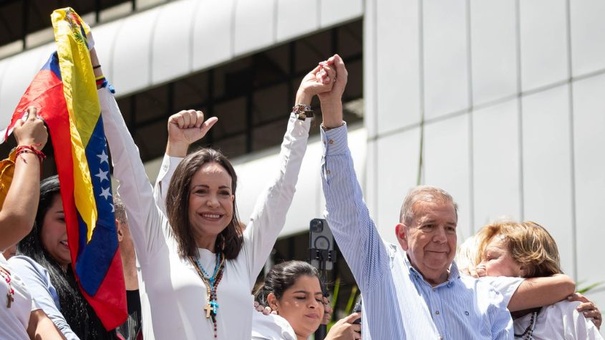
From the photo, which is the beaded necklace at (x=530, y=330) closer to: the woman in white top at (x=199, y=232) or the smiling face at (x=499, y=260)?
the smiling face at (x=499, y=260)

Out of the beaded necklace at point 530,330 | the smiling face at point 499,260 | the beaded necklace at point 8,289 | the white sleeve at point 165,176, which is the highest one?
the white sleeve at point 165,176

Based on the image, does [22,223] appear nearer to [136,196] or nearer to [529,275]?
[136,196]

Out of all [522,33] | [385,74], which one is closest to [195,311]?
[522,33]

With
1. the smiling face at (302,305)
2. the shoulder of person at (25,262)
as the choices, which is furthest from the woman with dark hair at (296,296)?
the shoulder of person at (25,262)

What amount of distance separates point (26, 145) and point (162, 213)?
977 millimetres

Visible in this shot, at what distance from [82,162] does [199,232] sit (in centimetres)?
58

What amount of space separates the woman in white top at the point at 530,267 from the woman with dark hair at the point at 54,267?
6.52ft

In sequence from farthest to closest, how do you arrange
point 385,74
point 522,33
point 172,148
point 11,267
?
point 385,74 < point 522,33 < point 172,148 < point 11,267

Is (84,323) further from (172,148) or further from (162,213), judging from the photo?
(172,148)

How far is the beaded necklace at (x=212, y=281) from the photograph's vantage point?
621 cm

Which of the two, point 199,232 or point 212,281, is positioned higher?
point 199,232

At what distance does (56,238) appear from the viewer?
638 centimetres

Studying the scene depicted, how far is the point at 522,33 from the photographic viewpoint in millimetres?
17016

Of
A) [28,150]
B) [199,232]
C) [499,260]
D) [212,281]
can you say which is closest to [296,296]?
[499,260]
